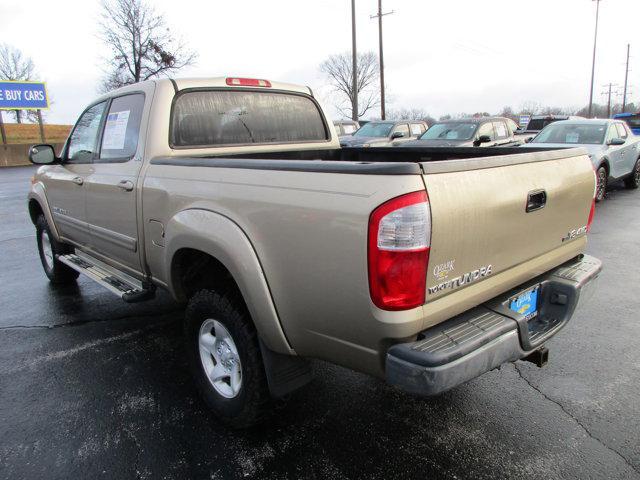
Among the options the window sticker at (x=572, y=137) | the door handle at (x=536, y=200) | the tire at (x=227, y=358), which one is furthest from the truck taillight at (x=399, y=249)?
the window sticker at (x=572, y=137)

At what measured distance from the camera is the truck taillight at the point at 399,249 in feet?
6.05

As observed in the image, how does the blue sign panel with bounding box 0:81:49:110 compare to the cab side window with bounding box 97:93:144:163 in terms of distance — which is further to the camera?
the blue sign panel with bounding box 0:81:49:110

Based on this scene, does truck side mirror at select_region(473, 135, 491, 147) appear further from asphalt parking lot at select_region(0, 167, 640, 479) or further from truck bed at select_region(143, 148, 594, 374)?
truck bed at select_region(143, 148, 594, 374)

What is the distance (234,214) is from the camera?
2416mm

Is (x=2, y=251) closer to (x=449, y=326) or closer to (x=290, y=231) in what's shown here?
(x=290, y=231)

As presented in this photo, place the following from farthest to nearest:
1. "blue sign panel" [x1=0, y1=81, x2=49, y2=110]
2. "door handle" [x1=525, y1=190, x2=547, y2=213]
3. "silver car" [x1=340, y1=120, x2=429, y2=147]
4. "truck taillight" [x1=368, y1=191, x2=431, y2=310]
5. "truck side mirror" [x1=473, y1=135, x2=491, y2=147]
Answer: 1. "blue sign panel" [x1=0, y1=81, x2=49, y2=110]
2. "silver car" [x1=340, y1=120, x2=429, y2=147]
3. "truck side mirror" [x1=473, y1=135, x2=491, y2=147]
4. "door handle" [x1=525, y1=190, x2=547, y2=213]
5. "truck taillight" [x1=368, y1=191, x2=431, y2=310]

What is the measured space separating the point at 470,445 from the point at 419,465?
0.34m

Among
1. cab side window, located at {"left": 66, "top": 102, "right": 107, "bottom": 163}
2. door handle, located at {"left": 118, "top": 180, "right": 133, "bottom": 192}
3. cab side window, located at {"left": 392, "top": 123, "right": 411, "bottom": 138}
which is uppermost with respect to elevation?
cab side window, located at {"left": 392, "top": 123, "right": 411, "bottom": 138}

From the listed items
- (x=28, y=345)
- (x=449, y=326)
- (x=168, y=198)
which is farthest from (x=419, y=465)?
(x=28, y=345)

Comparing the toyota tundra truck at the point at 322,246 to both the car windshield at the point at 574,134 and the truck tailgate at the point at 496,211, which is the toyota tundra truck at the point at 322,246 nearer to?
the truck tailgate at the point at 496,211

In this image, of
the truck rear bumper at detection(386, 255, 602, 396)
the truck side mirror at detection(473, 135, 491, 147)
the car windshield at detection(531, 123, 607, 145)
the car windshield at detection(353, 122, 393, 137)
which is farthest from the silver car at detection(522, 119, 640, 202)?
the truck rear bumper at detection(386, 255, 602, 396)

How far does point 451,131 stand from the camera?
500 inches

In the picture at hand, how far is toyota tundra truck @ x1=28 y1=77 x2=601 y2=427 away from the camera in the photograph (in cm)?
191

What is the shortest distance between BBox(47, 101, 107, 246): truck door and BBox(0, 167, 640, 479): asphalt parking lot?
99cm
